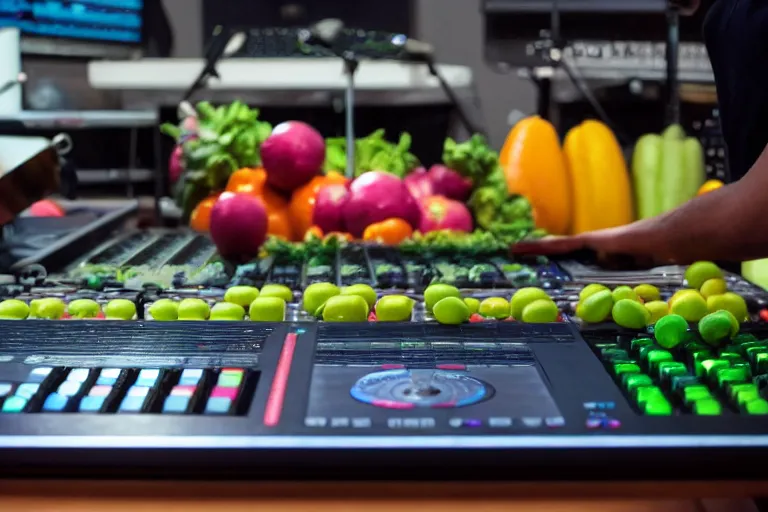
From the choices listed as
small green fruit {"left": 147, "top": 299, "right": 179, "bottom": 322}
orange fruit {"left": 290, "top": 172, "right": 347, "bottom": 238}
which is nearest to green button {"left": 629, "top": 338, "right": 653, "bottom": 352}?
small green fruit {"left": 147, "top": 299, "right": 179, "bottom": 322}

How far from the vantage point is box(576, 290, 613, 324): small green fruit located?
0.87 metres

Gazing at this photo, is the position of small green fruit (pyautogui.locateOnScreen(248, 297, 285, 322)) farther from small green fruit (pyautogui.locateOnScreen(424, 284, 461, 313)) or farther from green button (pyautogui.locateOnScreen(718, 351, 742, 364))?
green button (pyautogui.locateOnScreen(718, 351, 742, 364))

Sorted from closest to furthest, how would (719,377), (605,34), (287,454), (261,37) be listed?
(287,454) < (719,377) < (261,37) < (605,34)

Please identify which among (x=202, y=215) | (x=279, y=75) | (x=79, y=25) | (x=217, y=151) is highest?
(x=79, y=25)

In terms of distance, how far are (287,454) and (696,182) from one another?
1.44m

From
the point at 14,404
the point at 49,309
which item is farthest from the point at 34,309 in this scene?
the point at 14,404

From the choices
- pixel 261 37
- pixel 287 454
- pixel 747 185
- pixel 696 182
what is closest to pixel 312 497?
pixel 287 454

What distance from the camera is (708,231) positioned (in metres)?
0.92

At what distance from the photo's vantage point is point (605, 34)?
8.27ft

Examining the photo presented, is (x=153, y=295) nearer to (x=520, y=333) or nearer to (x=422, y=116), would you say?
(x=520, y=333)

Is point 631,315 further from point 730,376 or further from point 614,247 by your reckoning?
point 614,247

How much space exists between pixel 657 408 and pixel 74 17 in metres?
2.36

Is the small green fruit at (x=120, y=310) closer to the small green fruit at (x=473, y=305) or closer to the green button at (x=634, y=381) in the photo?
the small green fruit at (x=473, y=305)

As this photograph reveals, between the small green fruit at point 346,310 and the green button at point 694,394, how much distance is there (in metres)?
0.36
